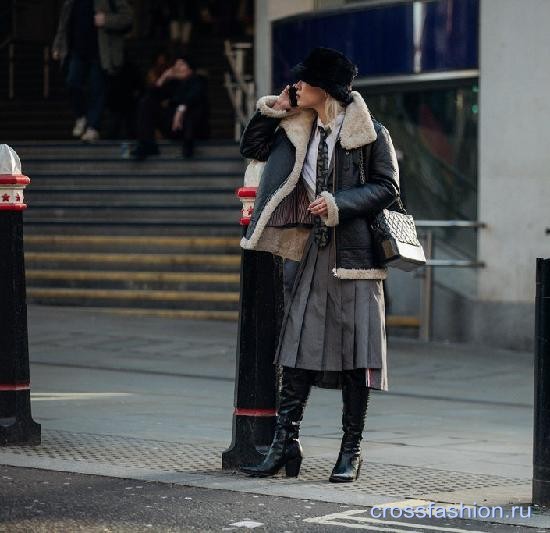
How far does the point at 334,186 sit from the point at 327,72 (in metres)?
0.49

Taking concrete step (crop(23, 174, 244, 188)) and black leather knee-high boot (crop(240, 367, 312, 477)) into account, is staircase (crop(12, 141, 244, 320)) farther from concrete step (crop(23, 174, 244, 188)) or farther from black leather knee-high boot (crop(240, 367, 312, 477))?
black leather knee-high boot (crop(240, 367, 312, 477))

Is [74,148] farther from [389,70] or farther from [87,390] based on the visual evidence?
[87,390]

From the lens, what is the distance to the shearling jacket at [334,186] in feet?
22.6

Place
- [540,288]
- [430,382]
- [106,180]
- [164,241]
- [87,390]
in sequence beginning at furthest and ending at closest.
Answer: [106,180]
[164,241]
[430,382]
[87,390]
[540,288]

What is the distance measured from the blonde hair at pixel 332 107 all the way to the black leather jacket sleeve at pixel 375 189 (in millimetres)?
205

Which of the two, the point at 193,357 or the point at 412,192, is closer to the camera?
the point at 193,357

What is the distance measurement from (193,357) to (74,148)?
6954 millimetres

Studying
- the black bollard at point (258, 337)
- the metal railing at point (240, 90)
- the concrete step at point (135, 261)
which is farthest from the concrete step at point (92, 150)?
the black bollard at point (258, 337)

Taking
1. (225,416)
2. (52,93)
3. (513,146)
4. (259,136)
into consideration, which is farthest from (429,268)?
(52,93)

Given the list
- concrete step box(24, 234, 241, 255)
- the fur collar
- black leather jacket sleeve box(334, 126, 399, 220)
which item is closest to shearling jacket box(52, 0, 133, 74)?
concrete step box(24, 234, 241, 255)

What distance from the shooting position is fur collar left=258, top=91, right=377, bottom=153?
22.6ft

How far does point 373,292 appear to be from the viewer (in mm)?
6973

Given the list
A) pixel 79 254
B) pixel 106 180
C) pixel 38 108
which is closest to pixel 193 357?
pixel 79 254

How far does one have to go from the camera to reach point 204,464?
738 cm
